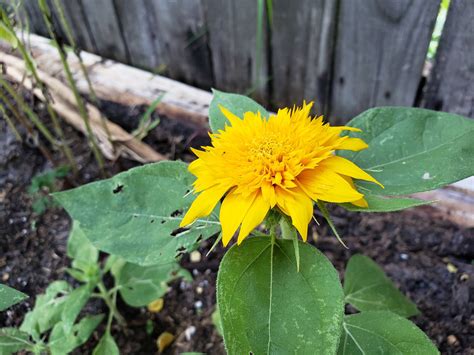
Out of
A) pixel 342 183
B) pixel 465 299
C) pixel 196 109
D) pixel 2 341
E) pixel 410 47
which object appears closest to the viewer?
pixel 342 183

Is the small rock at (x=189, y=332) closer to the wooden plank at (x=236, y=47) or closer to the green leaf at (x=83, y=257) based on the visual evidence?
the green leaf at (x=83, y=257)

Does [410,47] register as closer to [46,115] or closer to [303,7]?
[303,7]

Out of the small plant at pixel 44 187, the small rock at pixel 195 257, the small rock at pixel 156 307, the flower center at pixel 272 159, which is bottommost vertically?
the small rock at pixel 156 307

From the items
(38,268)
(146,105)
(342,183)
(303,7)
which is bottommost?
(38,268)

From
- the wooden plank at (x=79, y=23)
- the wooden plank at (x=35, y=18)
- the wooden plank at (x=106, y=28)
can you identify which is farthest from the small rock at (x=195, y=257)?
the wooden plank at (x=35, y=18)

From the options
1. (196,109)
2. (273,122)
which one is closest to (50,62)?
(196,109)

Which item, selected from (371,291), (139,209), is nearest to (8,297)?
(139,209)

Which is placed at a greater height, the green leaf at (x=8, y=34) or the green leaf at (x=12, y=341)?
the green leaf at (x=8, y=34)
